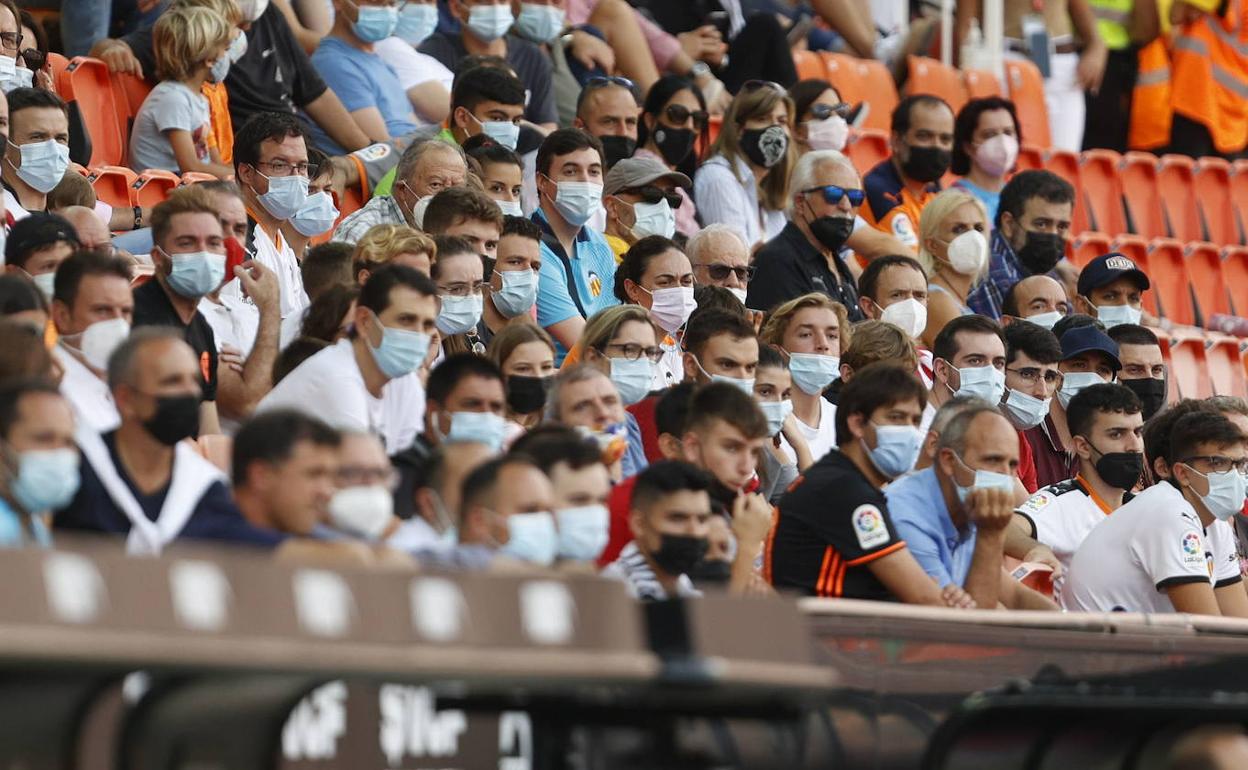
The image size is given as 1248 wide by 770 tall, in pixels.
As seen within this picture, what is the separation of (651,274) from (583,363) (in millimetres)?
1462

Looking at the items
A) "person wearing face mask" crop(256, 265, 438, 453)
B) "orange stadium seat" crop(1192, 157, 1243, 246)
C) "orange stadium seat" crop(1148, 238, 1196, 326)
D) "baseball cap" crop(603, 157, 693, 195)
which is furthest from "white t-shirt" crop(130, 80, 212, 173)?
"orange stadium seat" crop(1192, 157, 1243, 246)

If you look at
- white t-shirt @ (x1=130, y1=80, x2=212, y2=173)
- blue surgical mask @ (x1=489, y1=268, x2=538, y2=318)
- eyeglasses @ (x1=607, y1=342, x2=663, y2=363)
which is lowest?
white t-shirt @ (x1=130, y1=80, x2=212, y2=173)

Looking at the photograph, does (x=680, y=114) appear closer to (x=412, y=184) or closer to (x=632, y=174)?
(x=632, y=174)

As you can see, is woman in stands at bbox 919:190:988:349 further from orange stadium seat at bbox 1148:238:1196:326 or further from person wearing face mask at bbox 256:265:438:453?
person wearing face mask at bbox 256:265:438:453

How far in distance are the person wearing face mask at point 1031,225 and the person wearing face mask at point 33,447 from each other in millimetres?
6649

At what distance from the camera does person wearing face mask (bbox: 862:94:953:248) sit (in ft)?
35.6

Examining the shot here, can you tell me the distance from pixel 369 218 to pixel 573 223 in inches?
35.0

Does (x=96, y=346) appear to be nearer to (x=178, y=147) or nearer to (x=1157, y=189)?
(x=178, y=147)

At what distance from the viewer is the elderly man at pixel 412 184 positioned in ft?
26.8

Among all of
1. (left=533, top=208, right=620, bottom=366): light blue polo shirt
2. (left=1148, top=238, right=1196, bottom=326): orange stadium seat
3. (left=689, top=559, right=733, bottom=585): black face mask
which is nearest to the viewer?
(left=689, top=559, right=733, bottom=585): black face mask

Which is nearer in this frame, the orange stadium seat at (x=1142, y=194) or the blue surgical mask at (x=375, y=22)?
the blue surgical mask at (x=375, y=22)

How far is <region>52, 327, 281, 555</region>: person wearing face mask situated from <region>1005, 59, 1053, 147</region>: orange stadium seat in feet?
30.9

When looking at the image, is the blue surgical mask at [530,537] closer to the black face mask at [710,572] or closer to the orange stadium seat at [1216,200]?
the black face mask at [710,572]

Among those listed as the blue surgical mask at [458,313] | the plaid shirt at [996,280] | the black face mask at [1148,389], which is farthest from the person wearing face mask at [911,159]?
the blue surgical mask at [458,313]
